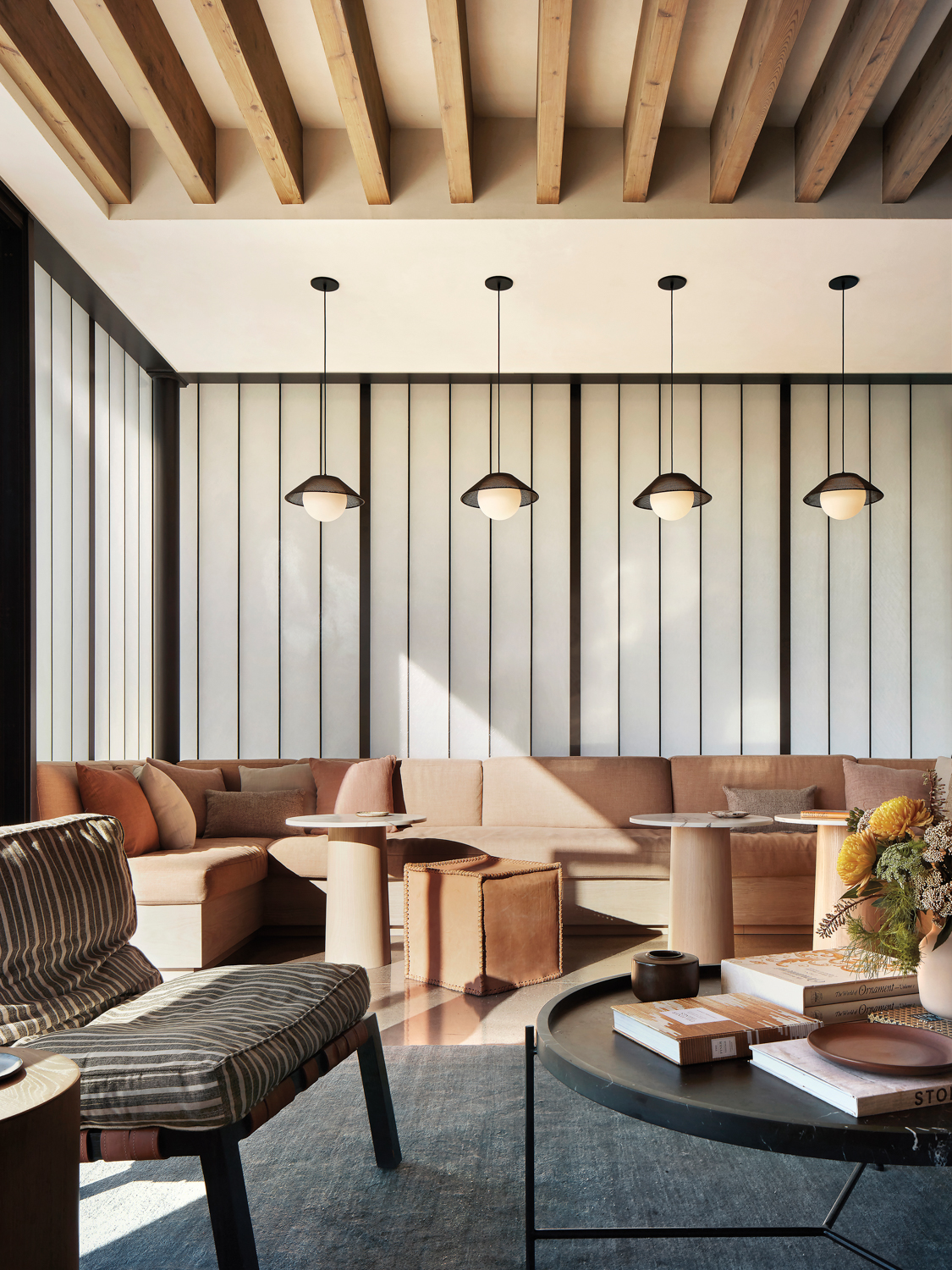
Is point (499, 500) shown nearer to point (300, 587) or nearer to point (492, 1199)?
point (300, 587)

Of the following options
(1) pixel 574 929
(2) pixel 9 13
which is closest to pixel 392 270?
(2) pixel 9 13

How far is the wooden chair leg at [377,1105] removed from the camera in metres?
1.99

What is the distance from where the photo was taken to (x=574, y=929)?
14.3ft

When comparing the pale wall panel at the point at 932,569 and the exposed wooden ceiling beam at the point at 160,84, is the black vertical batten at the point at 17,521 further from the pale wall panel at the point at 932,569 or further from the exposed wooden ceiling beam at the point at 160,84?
the pale wall panel at the point at 932,569

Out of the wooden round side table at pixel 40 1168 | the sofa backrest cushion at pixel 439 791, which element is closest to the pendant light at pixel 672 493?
the sofa backrest cushion at pixel 439 791

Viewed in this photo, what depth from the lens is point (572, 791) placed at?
5.12 metres

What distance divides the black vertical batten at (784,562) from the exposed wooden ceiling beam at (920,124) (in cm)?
215

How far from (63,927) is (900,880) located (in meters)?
1.60

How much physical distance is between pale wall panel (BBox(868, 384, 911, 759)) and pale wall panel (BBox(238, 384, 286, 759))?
3.85 meters

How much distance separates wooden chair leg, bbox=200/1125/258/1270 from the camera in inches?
53.6

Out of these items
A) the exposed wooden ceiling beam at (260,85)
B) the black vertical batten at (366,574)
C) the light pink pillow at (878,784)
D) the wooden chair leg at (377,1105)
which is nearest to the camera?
the wooden chair leg at (377,1105)

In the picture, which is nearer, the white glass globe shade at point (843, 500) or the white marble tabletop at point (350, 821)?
the white marble tabletop at point (350, 821)

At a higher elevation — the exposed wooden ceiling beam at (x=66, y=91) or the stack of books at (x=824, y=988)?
the exposed wooden ceiling beam at (x=66, y=91)

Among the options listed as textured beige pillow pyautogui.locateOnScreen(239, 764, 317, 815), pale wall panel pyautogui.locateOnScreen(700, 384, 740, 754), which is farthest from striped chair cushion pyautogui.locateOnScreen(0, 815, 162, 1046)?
pale wall panel pyautogui.locateOnScreen(700, 384, 740, 754)
